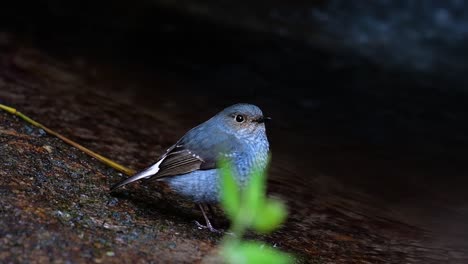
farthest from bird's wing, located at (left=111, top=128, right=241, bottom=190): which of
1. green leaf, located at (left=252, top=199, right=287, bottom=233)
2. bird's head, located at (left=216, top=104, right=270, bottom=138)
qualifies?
green leaf, located at (left=252, top=199, right=287, bottom=233)

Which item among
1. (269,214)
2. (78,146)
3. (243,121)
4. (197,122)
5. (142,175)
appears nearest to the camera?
(269,214)

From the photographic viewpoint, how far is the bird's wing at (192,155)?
4.90 m

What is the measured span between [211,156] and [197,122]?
3206mm

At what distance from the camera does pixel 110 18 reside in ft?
39.3

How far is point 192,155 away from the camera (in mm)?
4977

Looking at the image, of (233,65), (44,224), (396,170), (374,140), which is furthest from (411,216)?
(233,65)

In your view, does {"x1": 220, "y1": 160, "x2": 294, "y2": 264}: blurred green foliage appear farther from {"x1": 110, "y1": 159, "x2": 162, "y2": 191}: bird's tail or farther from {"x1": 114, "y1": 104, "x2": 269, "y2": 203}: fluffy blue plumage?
{"x1": 110, "y1": 159, "x2": 162, "y2": 191}: bird's tail

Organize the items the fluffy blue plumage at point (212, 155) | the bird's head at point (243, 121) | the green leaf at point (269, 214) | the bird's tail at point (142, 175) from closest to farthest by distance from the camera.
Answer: the green leaf at point (269, 214) → the bird's tail at point (142, 175) → the fluffy blue plumage at point (212, 155) → the bird's head at point (243, 121)

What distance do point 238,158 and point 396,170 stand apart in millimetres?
3642

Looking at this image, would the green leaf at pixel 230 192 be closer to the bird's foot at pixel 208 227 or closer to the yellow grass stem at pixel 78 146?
the bird's foot at pixel 208 227

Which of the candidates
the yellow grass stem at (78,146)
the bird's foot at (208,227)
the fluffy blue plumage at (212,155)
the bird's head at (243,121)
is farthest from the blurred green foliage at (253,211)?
the yellow grass stem at (78,146)

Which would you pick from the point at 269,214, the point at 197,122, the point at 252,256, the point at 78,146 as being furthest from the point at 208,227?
the point at 197,122

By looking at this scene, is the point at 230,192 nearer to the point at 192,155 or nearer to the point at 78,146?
the point at 192,155

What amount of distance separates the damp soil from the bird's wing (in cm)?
27
